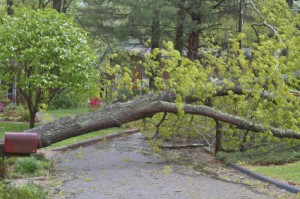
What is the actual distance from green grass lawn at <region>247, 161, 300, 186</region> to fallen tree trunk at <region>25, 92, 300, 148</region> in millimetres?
635

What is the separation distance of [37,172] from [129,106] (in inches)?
86.2

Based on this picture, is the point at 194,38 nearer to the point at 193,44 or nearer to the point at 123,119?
the point at 193,44

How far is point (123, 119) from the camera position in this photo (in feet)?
32.2

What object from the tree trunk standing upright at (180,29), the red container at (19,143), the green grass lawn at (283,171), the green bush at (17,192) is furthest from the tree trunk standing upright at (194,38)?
the red container at (19,143)

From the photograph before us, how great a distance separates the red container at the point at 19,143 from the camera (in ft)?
19.6

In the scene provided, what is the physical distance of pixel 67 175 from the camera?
9273mm

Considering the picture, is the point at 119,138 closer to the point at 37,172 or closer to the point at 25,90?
the point at 25,90

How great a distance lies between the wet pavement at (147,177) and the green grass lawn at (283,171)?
1.26 ft

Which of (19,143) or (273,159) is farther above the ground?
(19,143)

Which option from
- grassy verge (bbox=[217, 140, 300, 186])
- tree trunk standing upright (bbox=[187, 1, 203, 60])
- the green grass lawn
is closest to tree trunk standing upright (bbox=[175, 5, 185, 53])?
tree trunk standing upright (bbox=[187, 1, 203, 60])

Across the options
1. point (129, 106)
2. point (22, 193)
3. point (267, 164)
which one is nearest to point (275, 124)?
point (267, 164)

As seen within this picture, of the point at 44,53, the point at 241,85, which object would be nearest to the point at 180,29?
the point at 44,53

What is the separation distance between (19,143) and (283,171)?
18.4ft

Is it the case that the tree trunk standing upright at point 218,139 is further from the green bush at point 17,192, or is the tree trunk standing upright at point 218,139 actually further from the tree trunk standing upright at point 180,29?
the tree trunk standing upright at point 180,29
